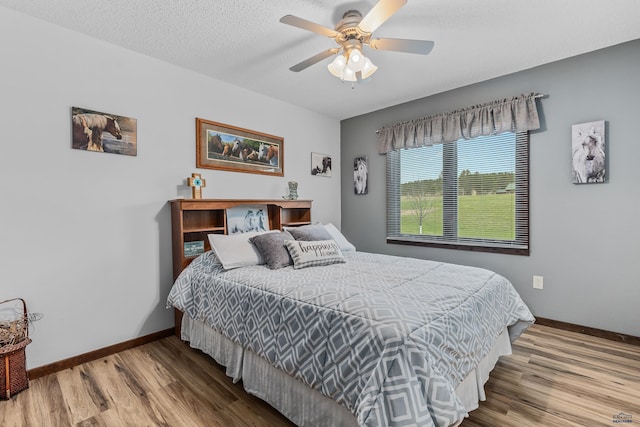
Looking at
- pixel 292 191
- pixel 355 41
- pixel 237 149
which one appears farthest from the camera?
pixel 292 191

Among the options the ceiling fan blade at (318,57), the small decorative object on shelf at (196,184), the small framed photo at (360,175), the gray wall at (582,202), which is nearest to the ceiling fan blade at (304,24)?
the ceiling fan blade at (318,57)

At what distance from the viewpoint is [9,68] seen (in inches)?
80.7

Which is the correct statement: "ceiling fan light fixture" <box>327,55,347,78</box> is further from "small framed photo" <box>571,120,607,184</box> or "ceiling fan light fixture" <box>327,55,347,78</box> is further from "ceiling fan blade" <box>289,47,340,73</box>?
"small framed photo" <box>571,120,607,184</box>

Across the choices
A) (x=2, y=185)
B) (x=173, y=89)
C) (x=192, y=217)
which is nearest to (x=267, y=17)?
(x=173, y=89)

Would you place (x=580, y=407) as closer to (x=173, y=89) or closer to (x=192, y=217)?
(x=192, y=217)

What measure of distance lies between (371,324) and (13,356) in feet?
7.46

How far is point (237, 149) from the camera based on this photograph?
3359 mm

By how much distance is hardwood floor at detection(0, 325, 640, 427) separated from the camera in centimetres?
170

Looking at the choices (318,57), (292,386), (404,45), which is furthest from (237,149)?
(292,386)

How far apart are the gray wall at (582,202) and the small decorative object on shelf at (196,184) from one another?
9.78 ft

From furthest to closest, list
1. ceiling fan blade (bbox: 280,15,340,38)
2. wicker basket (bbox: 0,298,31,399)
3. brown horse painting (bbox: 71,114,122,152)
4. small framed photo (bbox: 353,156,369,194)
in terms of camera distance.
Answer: small framed photo (bbox: 353,156,369,194) < brown horse painting (bbox: 71,114,122,152) < wicker basket (bbox: 0,298,31,399) < ceiling fan blade (bbox: 280,15,340,38)

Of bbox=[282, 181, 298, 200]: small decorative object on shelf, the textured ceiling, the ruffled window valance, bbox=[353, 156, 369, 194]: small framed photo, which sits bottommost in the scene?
bbox=[282, 181, 298, 200]: small decorative object on shelf

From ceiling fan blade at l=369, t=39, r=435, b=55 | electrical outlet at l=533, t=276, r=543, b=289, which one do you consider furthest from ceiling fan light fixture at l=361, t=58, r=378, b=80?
electrical outlet at l=533, t=276, r=543, b=289

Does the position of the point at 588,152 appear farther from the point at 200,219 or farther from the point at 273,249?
the point at 200,219
